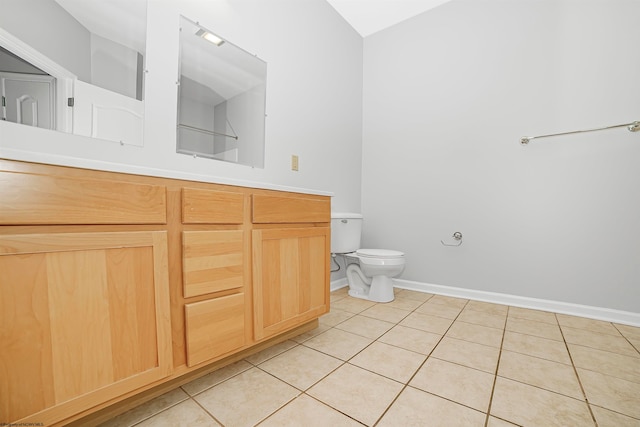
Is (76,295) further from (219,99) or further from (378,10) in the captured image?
(378,10)

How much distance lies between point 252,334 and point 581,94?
248cm

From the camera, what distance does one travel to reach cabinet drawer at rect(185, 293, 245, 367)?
0.90m

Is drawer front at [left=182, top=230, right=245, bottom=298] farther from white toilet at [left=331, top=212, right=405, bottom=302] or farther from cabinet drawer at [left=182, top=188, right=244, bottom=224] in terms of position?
white toilet at [left=331, top=212, right=405, bottom=302]

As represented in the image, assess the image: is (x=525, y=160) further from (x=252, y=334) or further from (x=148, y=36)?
(x=148, y=36)

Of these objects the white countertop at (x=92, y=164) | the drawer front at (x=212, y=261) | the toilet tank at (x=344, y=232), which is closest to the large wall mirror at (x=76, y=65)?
the white countertop at (x=92, y=164)

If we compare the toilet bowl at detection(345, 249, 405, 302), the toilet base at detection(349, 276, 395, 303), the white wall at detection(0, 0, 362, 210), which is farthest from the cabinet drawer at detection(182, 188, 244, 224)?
the toilet base at detection(349, 276, 395, 303)

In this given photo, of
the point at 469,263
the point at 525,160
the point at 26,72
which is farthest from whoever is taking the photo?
the point at 469,263

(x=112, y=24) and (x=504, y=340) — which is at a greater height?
(x=112, y=24)

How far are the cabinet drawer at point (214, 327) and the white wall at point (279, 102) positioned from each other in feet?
1.77

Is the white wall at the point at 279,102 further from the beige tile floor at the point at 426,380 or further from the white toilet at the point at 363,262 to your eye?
the beige tile floor at the point at 426,380

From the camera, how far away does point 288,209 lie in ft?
4.08

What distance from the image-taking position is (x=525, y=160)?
6.36 ft

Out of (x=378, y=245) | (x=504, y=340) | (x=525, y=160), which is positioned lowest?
(x=504, y=340)

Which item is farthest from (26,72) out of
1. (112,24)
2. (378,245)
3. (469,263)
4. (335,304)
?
(469,263)
